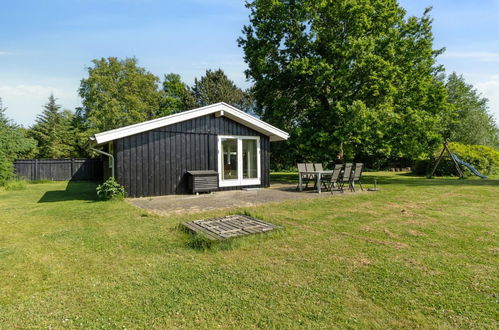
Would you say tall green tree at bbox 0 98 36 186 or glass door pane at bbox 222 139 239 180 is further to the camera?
tall green tree at bbox 0 98 36 186

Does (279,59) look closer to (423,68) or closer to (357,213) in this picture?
(423,68)

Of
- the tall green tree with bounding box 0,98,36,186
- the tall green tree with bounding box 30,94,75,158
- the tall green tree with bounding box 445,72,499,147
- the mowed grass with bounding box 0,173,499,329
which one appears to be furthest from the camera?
the tall green tree with bounding box 30,94,75,158

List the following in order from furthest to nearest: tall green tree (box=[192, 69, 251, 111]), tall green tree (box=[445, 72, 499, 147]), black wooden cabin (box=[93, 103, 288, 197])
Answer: tall green tree (box=[192, 69, 251, 111]), tall green tree (box=[445, 72, 499, 147]), black wooden cabin (box=[93, 103, 288, 197])

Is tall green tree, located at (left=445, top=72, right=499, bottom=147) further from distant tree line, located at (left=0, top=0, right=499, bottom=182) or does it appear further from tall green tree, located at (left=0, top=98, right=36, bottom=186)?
tall green tree, located at (left=0, top=98, right=36, bottom=186)

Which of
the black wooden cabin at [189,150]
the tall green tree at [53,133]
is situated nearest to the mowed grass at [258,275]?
the black wooden cabin at [189,150]

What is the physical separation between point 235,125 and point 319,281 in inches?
328

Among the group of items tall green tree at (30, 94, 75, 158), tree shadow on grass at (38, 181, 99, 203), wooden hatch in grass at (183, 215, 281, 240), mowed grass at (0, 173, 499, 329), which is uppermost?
tall green tree at (30, 94, 75, 158)

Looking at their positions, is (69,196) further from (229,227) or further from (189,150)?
(229,227)

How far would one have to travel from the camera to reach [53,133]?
28.5 meters

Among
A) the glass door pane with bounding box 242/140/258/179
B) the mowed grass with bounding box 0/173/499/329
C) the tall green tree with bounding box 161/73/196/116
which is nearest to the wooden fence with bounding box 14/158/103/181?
the glass door pane with bounding box 242/140/258/179

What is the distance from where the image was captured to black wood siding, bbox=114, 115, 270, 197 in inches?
337

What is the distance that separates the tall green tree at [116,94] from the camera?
28.9 meters

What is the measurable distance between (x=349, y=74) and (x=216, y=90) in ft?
68.2

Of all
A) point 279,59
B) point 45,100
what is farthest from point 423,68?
point 45,100
